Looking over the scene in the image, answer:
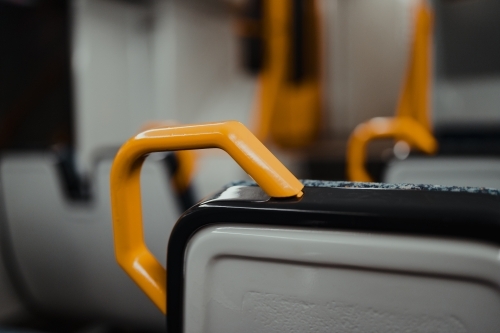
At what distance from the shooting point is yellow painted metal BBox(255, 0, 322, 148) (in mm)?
3197

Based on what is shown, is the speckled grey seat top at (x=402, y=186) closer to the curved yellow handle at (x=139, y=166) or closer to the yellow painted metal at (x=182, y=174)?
the curved yellow handle at (x=139, y=166)

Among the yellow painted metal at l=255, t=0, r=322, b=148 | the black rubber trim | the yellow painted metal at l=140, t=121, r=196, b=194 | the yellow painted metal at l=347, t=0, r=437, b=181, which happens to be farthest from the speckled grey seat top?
the yellow painted metal at l=255, t=0, r=322, b=148

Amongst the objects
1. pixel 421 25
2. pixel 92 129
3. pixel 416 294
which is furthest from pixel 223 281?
pixel 92 129

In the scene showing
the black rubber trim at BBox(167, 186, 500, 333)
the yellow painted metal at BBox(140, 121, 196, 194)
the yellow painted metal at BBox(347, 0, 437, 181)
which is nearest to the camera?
the black rubber trim at BBox(167, 186, 500, 333)

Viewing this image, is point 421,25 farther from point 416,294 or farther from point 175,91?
point 175,91

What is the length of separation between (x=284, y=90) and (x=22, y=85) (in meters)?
1.95

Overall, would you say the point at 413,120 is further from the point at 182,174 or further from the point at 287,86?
the point at 287,86

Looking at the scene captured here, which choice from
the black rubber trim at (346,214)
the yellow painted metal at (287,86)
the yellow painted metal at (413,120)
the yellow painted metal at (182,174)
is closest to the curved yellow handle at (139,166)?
the black rubber trim at (346,214)

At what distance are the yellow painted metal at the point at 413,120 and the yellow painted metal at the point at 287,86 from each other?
1.72m

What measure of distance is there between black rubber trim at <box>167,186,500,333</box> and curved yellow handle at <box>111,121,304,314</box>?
0.02m

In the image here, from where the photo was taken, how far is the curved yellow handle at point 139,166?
376mm

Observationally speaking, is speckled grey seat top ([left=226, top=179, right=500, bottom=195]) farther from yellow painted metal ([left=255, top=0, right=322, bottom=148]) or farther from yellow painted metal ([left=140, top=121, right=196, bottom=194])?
yellow painted metal ([left=255, top=0, right=322, bottom=148])

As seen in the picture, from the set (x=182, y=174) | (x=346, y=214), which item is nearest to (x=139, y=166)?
(x=346, y=214)

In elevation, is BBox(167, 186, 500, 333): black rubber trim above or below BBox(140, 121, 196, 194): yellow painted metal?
above
